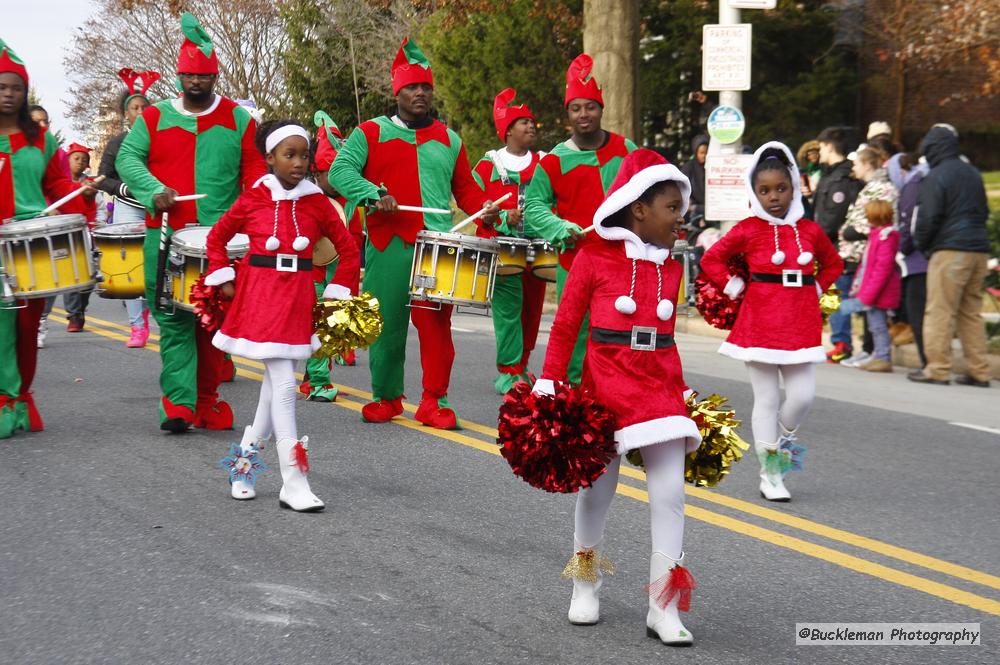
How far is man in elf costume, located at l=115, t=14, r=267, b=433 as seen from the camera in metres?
8.20

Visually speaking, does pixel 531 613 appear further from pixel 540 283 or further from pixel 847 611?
pixel 540 283

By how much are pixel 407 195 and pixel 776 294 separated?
275 centimetres

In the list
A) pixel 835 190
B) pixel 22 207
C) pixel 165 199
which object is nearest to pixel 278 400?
pixel 165 199

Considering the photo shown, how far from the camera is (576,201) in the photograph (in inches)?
330

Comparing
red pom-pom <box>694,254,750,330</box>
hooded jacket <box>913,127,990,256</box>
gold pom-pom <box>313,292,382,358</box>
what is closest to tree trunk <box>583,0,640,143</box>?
hooded jacket <box>913,127,990,256</box>

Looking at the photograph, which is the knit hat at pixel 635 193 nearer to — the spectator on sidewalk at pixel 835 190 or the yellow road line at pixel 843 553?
the yellow road line at pixel 843 553

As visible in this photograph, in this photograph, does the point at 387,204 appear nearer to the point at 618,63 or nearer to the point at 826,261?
the point at 826,261

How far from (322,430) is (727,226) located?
8253mm

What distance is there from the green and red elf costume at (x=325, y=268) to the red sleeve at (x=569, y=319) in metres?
4.09

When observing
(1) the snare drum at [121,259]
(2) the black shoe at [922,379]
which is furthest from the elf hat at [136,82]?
(2) the black shoe at [922,379]

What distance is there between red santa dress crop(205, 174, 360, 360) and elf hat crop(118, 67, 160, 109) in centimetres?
564

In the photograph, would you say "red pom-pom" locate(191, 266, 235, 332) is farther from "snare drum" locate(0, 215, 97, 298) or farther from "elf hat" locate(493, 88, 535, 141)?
"elf hat" locate(493, 88, 535, 141)

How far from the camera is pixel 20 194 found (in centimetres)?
840

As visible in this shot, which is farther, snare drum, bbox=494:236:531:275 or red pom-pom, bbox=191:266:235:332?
snare drum, bbox=494:236:531:275
